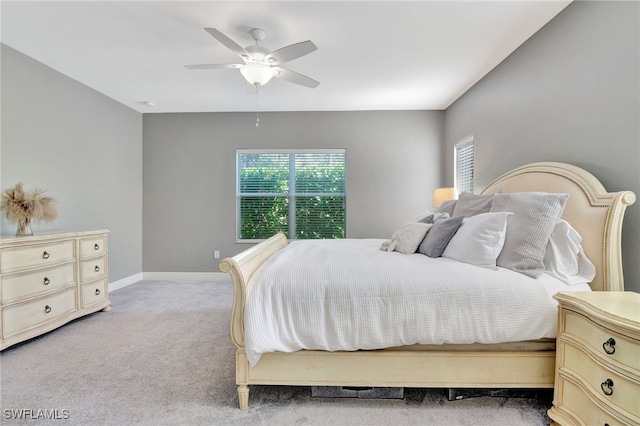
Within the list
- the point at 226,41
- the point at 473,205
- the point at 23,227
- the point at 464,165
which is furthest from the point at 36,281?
the point at 464,165

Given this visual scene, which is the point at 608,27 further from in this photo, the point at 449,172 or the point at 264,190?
the point at 264,190

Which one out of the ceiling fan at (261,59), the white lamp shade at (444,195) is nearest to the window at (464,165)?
the white lamp shade at (444,195)

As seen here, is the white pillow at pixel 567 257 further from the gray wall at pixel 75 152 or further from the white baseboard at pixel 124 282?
the white baseboard at pixel 124 282

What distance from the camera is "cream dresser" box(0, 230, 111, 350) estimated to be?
2.30 m

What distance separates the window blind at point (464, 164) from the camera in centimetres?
381

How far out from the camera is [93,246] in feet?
10.2

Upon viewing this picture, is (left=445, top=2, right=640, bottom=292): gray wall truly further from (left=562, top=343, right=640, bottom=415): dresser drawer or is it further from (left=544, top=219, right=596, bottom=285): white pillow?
(left=562, top=343, right=640, bottom=415): dresser drawer

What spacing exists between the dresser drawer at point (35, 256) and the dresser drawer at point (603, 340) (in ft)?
12.2

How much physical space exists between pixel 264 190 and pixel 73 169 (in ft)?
7.77

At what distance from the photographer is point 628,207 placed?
1.73 meters

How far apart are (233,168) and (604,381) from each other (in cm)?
451

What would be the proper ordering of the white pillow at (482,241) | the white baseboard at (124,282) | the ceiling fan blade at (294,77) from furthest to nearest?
the white baseboard at (124,282)
the ceiling fan blade at (294,77)
the white pillow at (482,241)

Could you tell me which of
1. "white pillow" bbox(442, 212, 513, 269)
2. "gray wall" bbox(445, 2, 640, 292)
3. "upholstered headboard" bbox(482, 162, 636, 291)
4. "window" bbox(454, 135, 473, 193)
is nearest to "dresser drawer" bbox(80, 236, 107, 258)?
"white pillow" bbox(442, 212, 513, 269)

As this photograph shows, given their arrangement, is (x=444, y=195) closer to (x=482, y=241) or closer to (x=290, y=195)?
(x=482, y=241)
